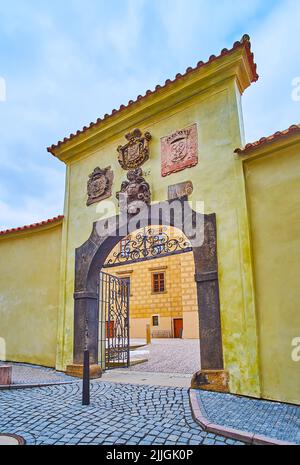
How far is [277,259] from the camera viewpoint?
4.94 meters

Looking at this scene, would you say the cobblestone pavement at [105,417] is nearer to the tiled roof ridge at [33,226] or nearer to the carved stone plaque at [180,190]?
the carved stone plaque at [180,190]

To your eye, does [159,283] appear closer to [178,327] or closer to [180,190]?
[178,327]

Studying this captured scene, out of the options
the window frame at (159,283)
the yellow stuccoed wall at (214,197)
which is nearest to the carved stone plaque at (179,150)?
Result: the yellow stuccoed wall at (214,197)

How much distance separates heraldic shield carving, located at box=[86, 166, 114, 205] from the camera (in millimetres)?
7727

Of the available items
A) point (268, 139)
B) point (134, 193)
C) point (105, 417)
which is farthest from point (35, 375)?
point (268, 139)

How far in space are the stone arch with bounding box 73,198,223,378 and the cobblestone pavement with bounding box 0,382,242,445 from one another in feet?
3.24

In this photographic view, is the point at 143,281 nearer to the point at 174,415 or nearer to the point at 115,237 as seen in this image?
the point at 115,237

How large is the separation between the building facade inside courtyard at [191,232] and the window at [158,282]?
12.4m

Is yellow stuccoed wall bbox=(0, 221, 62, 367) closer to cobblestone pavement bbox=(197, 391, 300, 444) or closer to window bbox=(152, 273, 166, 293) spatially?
cobblestone pavement bbox=(197, 391, 300, 444)

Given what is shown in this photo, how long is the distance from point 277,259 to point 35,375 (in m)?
5.61

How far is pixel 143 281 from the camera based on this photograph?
21.9 m

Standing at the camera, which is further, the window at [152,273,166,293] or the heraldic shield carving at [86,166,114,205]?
the window at [152,273,166,293]

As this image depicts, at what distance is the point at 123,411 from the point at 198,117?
5.51 m

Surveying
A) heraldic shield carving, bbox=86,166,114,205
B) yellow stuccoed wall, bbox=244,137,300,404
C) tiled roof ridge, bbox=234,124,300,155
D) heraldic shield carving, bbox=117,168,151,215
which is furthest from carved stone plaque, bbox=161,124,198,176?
heraldic shield carving, bbox=86,166,114,205
